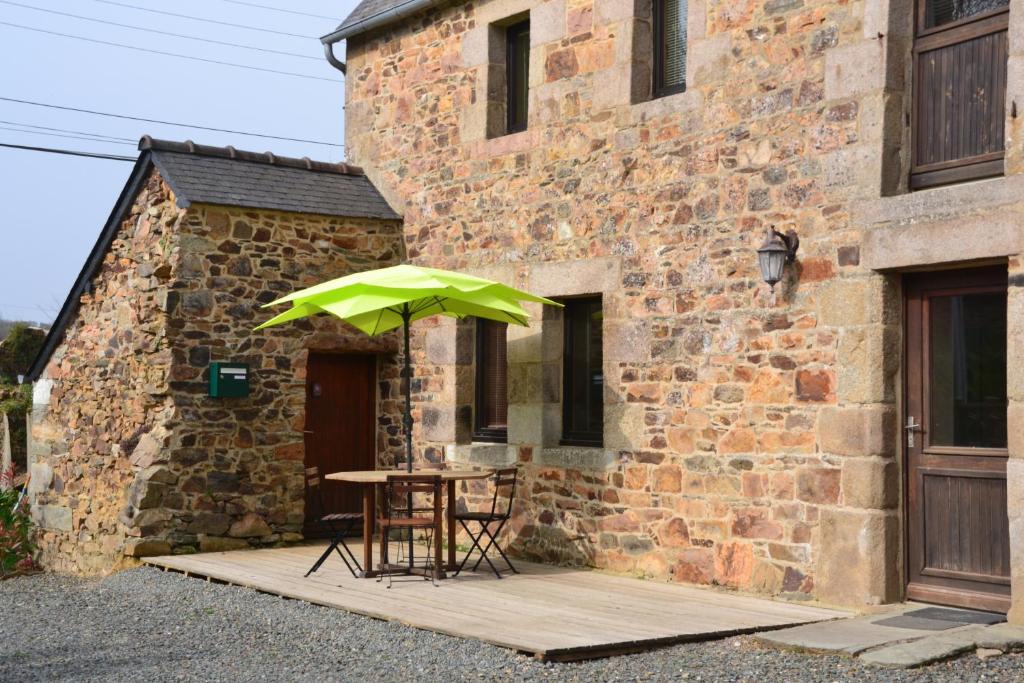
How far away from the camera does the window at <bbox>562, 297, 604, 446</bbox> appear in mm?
9297

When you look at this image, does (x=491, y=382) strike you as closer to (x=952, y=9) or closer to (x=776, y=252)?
(x=776, y=252)

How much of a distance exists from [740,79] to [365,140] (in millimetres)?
4545

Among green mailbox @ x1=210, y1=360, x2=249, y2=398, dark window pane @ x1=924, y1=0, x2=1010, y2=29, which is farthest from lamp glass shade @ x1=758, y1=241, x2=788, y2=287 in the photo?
green mailbox @ x1=210, y1=360, x2=249, y2=398

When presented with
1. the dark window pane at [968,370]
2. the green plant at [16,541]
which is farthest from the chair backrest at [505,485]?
the green plant at [16,541]

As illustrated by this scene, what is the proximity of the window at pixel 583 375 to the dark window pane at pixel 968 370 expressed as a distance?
2682 millimetres

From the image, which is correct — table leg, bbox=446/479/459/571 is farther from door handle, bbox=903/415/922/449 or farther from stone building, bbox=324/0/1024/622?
door handle, bbox=903/415/922/449

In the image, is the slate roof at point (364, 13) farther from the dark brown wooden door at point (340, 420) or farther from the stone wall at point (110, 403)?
the dark brown wooden door at point (340, 420)

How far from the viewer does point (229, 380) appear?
10.2m

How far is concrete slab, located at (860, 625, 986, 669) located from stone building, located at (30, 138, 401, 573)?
5808 mm

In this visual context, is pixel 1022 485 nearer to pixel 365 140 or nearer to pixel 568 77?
pixel 568 77

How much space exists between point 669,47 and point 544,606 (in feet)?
13.4

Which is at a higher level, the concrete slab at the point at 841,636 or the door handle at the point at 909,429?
the door handle at the point at 909,429

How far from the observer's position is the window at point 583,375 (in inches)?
366

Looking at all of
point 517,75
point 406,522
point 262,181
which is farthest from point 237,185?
point 406,522
